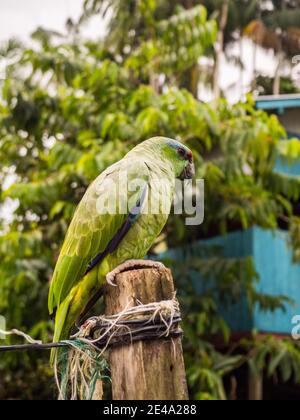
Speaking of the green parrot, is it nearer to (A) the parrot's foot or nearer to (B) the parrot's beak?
(A) the parrot's foot

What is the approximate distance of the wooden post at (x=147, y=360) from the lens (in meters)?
2.84

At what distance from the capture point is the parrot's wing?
11.8 ft

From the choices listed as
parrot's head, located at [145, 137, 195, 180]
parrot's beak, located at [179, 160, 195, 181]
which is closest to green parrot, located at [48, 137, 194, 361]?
parrot's head, located at [145, 137, 195, 180]

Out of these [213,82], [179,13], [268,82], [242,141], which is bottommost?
[242,141]

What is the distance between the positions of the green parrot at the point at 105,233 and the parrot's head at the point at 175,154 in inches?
10.5

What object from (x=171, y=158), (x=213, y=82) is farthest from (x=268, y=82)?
(x=171, y=158)

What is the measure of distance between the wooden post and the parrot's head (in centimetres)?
116

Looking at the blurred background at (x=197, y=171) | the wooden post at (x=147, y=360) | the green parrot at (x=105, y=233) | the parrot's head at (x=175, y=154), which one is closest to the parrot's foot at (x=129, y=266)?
the green parrot at (x=105, y=233)

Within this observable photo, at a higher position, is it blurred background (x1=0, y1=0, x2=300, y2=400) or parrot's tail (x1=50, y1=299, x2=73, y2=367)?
blurred background (x1=0, y1=0, x2=300, y2=400)

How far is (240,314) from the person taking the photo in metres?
10.2

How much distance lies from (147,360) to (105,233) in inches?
37.5

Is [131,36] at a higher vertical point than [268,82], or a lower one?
lower
